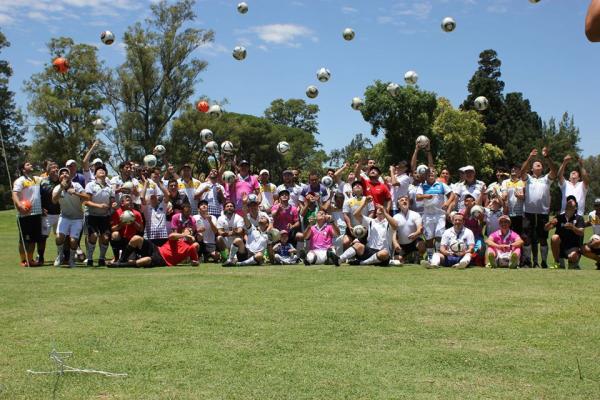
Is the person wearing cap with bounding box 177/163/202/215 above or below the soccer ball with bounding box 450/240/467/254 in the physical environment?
above

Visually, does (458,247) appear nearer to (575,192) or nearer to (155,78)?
(575,192)

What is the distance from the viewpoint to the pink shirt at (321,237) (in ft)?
44.9

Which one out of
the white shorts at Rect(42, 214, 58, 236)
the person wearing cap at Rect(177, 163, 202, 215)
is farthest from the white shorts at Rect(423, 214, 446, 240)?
the white shorts at Rect(42, 214, 58, 236)

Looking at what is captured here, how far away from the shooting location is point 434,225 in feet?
45.4

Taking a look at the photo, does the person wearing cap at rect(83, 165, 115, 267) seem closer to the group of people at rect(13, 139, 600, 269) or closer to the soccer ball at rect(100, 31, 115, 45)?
the group of people at rect(13, 139, 600, 269)

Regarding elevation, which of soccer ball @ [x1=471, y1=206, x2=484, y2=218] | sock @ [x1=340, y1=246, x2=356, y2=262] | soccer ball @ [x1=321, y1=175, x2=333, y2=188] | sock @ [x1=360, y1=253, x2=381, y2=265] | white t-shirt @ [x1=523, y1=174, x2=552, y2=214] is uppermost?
soccer ball @ [x1=321, y1=175, x2=333, y2=188]

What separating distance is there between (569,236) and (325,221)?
17.1 ft

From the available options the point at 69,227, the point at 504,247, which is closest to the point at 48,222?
the point at 69,227

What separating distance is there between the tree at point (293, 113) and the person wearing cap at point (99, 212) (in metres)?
97.9

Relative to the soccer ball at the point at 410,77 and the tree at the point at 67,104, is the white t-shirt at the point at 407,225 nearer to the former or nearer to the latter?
the soccer ball at the point at 410,77

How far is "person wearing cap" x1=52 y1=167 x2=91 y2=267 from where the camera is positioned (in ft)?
43.4

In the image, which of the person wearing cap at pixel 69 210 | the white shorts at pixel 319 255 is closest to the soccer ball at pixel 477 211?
the white shorts at pixel 319 255

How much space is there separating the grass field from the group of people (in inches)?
117

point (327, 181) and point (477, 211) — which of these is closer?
point (477, 211)
